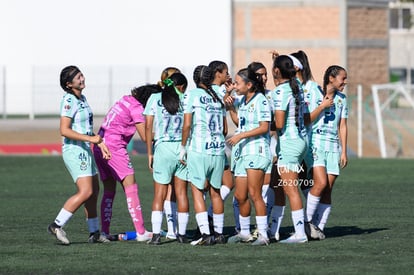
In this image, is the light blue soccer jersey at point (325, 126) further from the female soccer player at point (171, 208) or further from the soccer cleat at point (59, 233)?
the soccer cleat at point (59, 233)

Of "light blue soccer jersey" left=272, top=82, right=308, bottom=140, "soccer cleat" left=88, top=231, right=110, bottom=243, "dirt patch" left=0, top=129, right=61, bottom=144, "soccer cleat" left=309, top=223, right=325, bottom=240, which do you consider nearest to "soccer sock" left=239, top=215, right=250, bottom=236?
"soccer cleat" left=309, top=223, right=325, bottom=240

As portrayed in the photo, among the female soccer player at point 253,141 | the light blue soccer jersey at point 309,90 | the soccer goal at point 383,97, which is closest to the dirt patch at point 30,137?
the soccer goal at point 383,97

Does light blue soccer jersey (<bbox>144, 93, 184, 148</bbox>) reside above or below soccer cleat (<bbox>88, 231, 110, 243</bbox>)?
above

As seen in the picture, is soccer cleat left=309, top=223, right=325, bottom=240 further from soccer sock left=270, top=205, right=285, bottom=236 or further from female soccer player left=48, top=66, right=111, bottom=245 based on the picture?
female soccer player left=48, top=66, right=111, bottom=245

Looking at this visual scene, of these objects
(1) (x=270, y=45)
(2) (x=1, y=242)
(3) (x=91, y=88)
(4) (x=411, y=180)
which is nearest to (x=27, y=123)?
(3) (x=91, y=88)

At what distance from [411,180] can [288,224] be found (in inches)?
288

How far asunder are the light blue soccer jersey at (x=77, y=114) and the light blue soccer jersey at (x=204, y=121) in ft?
3.54

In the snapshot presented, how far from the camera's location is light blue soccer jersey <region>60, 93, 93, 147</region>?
1241 cm

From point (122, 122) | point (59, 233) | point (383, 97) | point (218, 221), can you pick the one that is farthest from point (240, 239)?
point (383, 97)

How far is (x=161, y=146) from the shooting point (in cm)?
1278

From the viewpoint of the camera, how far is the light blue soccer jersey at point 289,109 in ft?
40.9

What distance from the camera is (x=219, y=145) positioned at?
1255cm

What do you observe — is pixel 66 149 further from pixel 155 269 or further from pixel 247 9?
pixel 247 9

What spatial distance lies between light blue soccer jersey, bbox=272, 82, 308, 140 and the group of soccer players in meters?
0.01
